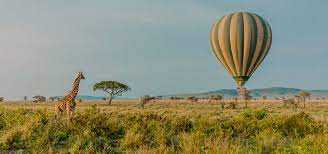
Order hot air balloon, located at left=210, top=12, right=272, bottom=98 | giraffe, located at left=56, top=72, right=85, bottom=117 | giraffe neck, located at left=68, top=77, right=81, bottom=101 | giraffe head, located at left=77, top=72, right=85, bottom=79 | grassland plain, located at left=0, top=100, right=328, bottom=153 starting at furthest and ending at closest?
hot air balloon, located at left=210, top=12, right=272, bottom=98 < giraffe head, located at left=77, top=72, right=85, bottom=79 < giraffe neck, located at left=68, top=77, right=81, bottom=101 < giraffe, located at left=56, top=72, right=85, bottom=117 < grassland plain, located at left=0, top=100, right=328, bottom=153

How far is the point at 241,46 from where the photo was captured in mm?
53250

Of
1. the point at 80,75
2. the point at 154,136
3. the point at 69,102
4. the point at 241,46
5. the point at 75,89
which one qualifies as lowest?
the point at 154,136

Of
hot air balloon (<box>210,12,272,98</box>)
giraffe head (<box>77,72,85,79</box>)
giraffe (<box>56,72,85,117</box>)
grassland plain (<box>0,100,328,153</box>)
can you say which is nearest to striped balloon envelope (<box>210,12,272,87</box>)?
hot air balloon (<box>210,12,272,98</box>)

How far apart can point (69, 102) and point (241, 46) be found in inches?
→ 1381

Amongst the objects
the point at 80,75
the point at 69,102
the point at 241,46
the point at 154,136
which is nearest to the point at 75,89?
the point at 80,75

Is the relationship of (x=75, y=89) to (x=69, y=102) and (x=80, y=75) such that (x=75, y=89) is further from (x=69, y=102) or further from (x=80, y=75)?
(x=69, y=102)

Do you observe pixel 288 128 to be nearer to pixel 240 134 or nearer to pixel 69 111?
pixel 240 134

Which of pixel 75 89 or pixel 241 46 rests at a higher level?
pixel 241 46

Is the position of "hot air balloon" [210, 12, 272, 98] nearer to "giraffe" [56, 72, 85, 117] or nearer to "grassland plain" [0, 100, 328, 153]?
"giraffe" [56, 72, 85, 117]

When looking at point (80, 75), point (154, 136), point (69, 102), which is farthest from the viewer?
point (80, 75)

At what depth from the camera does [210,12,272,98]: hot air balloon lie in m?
52.9

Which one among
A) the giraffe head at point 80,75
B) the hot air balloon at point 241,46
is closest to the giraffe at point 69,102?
the giraffe head at point 80,75

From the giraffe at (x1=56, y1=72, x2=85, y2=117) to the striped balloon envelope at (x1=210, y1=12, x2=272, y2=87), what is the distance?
31423 mm

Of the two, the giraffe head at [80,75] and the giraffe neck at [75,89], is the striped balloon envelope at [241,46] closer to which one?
the giraffe head at [80,75]
